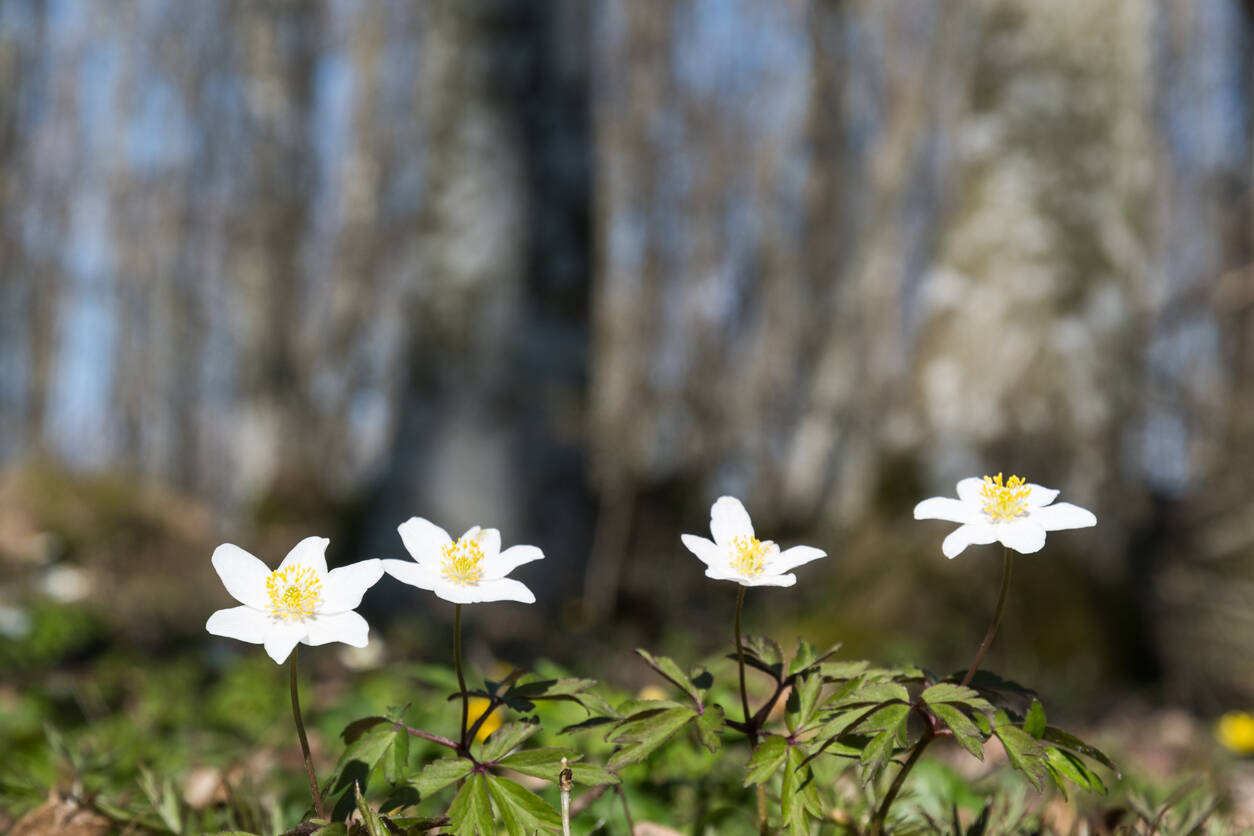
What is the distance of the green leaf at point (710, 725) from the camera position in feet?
2.82

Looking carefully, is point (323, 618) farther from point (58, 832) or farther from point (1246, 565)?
point (1246, 565)

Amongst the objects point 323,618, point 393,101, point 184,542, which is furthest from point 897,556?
point 393,101

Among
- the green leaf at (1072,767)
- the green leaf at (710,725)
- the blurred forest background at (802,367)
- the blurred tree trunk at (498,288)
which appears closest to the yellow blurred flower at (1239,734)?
the blurred forest background at (802,367)

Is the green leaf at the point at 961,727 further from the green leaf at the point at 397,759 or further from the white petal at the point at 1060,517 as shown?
the green leaf at the point at 397,759

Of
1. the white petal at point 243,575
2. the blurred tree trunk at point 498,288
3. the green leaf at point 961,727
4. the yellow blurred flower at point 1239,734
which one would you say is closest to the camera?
the green leaf at point 961,727

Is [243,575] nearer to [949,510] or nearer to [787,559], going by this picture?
[787,559]

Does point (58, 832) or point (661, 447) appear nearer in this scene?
point (58, 832)

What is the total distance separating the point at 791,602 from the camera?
4238 millimetres

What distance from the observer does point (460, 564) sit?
0.92 meters

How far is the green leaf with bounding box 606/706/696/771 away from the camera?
2.87 ft

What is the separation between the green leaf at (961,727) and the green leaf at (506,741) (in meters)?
0.38

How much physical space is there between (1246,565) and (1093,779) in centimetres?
314

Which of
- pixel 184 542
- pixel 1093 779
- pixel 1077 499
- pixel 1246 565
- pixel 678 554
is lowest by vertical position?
pixel 184 542

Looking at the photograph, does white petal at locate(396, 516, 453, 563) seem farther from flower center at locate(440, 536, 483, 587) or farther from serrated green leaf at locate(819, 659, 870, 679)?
serrated green leaf at locate(819, 659, 870, 679)
